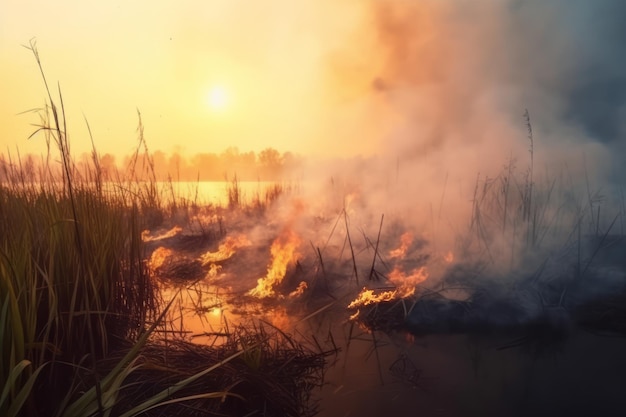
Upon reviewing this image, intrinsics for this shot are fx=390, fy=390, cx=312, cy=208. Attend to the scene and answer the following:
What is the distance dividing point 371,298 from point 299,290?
3.70 ft

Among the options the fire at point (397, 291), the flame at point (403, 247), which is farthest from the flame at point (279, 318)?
the flame at point (403, 247)

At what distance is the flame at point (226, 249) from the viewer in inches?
275

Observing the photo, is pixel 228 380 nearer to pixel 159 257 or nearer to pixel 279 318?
pixel 279 318

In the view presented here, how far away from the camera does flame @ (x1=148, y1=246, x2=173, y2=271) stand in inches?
274

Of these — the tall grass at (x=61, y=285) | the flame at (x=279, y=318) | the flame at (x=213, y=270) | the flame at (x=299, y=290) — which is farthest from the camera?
the flame at (x=213, y=270)

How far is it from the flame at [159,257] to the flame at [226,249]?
2.45ft

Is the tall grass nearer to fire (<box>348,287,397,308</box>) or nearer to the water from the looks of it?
the water

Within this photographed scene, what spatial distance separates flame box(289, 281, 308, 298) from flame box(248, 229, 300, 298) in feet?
0.89

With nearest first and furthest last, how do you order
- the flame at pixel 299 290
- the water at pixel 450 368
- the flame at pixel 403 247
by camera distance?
the water at pixel 450 368 < the flame at pixel 299 290 < the flame at pixel 403 247

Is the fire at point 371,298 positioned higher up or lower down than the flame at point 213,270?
higher up

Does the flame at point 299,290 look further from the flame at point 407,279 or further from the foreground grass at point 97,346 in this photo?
the foreground grass at point 97,346

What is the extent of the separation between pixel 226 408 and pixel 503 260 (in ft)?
13.0

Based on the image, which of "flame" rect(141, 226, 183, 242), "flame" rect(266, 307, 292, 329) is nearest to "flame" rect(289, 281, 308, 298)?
"flame" rect(266, 307, 292, 329)

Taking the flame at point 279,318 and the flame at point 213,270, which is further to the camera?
the flame at point 213,270
